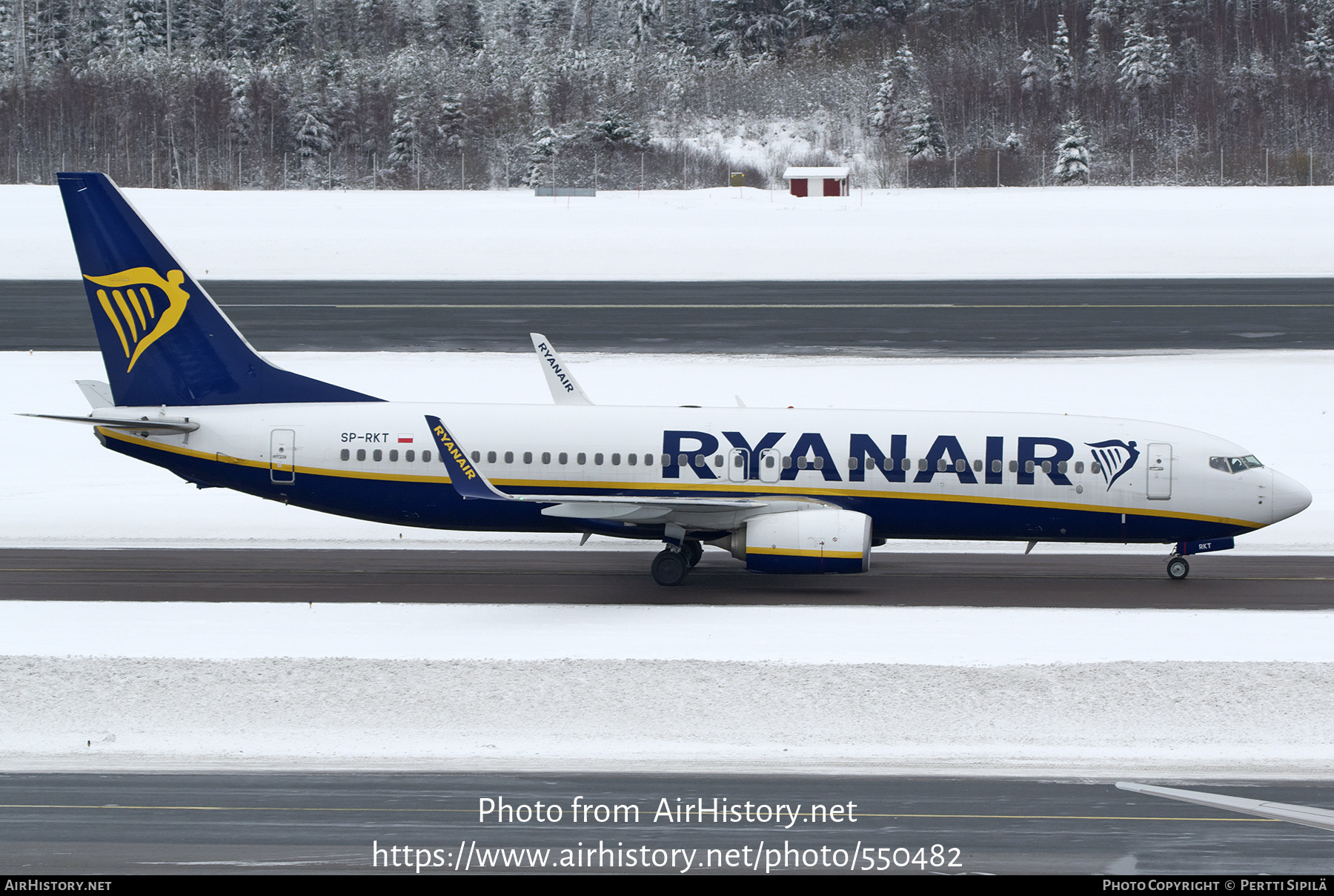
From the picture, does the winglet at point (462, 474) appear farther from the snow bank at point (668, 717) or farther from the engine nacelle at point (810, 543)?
the snow bank at point (668, 717)

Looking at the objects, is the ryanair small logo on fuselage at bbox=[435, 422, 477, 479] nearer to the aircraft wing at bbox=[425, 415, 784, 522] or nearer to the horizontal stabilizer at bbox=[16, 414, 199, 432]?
the aircraft wing at bbox=[425, 415, 784, 522]

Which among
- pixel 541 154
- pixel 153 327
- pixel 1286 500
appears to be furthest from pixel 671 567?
pixel 541 154

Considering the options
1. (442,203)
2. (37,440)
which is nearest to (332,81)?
(442,203)

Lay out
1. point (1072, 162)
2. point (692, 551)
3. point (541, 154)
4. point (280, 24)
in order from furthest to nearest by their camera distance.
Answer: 1. point (280, 24)
2. point (541, 154)
3. point (1072, 162)
4. point (692, 551)

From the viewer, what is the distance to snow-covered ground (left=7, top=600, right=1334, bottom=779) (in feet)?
57.6

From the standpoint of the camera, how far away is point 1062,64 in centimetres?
13375

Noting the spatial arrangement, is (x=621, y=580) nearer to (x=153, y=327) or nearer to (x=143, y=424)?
(x=143, y=424)

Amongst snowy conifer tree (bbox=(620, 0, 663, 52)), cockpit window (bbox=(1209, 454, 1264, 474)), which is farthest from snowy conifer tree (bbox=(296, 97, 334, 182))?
cockpit window (bbox=(1209, 454, 1264, 474))

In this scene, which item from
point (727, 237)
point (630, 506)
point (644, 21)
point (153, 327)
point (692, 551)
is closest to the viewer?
point (630, 506)

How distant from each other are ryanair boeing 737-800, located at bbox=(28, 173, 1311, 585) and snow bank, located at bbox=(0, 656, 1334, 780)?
24.5 feet

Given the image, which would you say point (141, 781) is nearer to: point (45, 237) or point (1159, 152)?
point (45, 237)

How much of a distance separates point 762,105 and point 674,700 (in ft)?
388

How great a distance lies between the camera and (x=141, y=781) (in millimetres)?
16375
